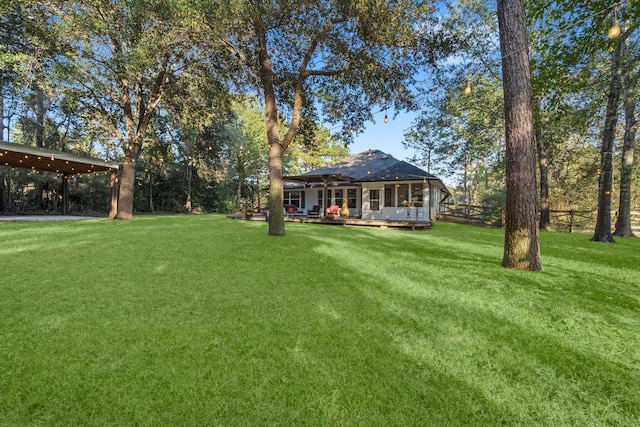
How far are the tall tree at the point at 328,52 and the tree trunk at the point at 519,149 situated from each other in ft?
12.1

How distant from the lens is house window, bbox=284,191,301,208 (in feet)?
67.5

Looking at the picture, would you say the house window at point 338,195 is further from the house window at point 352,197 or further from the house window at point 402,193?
the house window at point 402,193

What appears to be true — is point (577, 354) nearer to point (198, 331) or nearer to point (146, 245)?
point (198, 331)

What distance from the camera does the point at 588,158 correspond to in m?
16.9

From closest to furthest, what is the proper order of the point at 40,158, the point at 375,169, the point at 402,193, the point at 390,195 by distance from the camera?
the point at 40,158 < the point at 402,193 < the point at 390,195 < the point at 375,169

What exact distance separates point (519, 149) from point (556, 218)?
17116 millimetres

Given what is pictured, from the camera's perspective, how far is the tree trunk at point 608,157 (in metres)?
9.20

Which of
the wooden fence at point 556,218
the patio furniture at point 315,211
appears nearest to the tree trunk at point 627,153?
the wooden fence at point 556,218

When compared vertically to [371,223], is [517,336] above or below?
below

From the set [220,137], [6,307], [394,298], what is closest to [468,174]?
[220,137]

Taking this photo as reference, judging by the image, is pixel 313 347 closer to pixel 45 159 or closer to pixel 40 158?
A: pixel 40 158

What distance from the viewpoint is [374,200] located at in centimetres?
1683

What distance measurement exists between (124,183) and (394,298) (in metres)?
15.4

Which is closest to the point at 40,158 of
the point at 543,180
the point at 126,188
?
the point at 126,188
